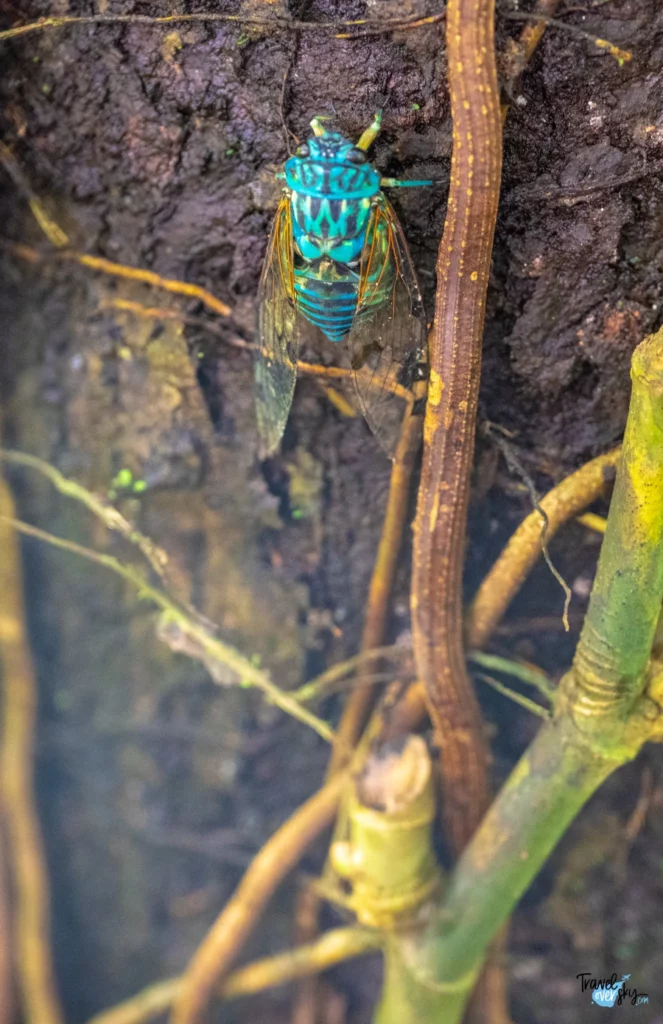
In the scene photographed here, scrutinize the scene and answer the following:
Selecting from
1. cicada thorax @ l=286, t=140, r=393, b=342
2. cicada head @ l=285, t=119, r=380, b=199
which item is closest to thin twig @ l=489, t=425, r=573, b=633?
cicada thorax @ l=286, t=140, r=393, b=342

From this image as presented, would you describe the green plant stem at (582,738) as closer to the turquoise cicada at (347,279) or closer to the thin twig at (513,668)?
the thin twig at (513,668)

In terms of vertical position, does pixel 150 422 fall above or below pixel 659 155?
above

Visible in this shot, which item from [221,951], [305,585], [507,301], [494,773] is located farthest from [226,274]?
[221,951]

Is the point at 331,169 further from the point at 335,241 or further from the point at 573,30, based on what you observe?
the point at 573,30

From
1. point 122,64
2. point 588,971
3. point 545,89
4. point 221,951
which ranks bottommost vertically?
point 588,971

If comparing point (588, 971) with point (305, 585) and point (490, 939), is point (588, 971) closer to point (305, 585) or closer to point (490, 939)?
point (490, 939)

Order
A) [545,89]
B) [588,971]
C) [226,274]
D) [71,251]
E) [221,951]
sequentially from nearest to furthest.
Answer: [545,89] < [226,274] < [71,251] < [588,971] < [221,951]

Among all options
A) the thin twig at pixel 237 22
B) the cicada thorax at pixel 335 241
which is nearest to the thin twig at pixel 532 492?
the cicada thorax at pixel 335 241
